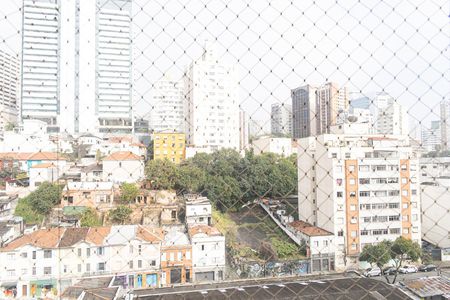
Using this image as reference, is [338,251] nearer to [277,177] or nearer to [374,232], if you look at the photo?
[374,232]

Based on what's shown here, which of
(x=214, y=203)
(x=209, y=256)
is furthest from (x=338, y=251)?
(x=214, y=203)

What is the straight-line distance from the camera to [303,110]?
1.82m

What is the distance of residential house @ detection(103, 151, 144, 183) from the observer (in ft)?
22.4

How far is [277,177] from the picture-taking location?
8.19 meters

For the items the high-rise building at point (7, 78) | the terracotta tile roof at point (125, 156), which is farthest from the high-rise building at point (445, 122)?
the terracotta tile roof at point (125, 156)

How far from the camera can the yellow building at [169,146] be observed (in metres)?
7.61

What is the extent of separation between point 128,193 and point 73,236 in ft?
7.88

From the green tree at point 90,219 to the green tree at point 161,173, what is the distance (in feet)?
4.50

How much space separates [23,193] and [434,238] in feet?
28.0

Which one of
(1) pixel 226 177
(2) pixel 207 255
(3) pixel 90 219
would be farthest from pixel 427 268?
(3) pixel 90 219

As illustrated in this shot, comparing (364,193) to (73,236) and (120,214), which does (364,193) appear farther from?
(73,236)

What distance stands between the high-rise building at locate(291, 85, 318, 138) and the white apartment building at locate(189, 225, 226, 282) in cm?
357

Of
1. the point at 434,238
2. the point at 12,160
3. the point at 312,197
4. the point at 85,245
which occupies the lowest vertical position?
the point at 434,238

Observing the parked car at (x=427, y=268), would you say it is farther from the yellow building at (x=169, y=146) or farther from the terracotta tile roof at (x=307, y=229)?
the yellow building at (x=169, y=146)
